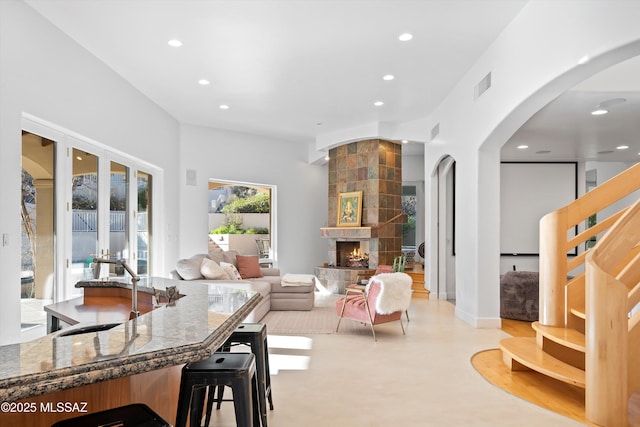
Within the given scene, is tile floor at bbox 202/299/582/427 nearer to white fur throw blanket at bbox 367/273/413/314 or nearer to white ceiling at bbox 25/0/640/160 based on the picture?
white fur throw blanket at bbox 367/273/413/314

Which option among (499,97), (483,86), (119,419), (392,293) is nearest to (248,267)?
(392,293)

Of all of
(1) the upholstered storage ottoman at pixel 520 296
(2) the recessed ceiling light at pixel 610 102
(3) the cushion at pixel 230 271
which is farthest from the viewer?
(3) the cushion at pixel 230 271

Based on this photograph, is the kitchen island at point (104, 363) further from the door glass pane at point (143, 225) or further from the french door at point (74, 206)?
the door glass pane at point (143, 225)

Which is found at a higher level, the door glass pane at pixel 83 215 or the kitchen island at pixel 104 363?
the door glass pane at pixel 83 215

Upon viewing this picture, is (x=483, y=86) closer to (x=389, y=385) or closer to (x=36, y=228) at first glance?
(x=389, y=385)

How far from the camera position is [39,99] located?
4.07 m

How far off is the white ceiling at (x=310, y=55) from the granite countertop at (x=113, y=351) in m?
3.24

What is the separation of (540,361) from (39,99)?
5.00m

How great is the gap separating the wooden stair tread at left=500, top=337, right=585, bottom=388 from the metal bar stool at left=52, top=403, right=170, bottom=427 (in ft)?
9.63

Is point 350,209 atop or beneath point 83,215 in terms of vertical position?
atop

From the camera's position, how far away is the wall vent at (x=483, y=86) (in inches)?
201

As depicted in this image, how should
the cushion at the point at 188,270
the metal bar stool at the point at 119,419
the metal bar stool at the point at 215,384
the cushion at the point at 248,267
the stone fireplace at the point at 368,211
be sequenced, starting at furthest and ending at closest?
the stone fireplace at the point at 368,211 → the cushion at the point at 248,267 → the cushion at the point at 188,270 → the metal bar stool at the point at 215,384 → the metal bar stool at the point at 119,419

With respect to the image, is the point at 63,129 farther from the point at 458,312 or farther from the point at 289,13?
the point at 458,312

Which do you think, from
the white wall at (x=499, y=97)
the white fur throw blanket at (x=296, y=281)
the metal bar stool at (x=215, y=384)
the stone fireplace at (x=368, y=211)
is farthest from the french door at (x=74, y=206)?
the white wall at (x=499, y=97)
